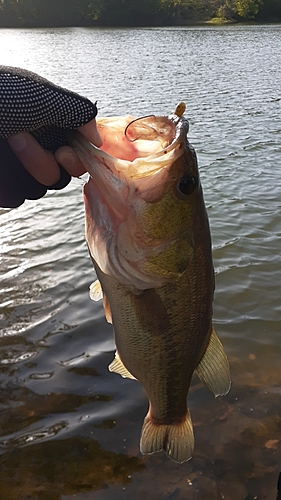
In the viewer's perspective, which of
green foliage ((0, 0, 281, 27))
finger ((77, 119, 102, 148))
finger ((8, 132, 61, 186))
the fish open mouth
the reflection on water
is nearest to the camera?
the fish open mouth

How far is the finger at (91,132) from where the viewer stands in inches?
81.2

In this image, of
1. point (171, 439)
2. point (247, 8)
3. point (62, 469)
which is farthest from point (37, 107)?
point (247, 8)

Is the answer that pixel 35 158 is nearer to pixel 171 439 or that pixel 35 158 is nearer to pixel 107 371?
pixel 171 439

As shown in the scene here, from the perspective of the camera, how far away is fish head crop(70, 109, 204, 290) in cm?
194

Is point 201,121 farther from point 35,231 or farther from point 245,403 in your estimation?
point 245,403

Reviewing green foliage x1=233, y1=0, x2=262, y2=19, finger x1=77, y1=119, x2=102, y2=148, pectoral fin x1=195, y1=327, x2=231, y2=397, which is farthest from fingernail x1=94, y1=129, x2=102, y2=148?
green foliage x1=233, y1=0, x2=262, y2=19

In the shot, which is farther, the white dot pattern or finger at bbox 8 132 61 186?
finger at bbox 8 132 61 186

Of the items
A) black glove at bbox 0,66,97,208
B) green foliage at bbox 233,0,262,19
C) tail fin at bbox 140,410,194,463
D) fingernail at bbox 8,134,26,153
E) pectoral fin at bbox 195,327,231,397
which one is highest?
green foliage at bbox 233,0,262,19

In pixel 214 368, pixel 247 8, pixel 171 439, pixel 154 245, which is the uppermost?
pixel 247 8

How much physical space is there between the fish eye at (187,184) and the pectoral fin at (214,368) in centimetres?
95

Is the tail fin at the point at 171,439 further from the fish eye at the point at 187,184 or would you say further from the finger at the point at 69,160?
the finger at the point at 69,160

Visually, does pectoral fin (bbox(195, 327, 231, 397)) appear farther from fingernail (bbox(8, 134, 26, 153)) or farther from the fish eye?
fingernail (bbox(8, 134, 26, 153))

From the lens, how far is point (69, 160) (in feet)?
7.38

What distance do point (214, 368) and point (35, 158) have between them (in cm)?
156
